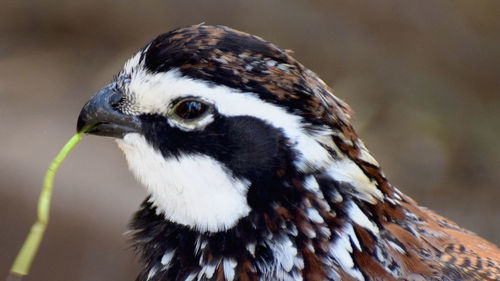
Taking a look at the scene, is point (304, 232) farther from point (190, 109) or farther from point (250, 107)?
point (190, 109)

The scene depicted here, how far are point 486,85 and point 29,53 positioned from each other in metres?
5.11

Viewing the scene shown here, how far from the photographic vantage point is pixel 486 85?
8.55m

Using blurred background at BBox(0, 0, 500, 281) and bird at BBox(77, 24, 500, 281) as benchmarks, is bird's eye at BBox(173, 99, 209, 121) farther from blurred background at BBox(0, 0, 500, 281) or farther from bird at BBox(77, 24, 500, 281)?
blurred background at BBox(0, 0, 500, 281)

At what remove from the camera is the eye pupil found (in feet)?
10.5

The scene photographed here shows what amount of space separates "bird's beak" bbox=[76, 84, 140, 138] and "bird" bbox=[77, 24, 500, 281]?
0.12ft

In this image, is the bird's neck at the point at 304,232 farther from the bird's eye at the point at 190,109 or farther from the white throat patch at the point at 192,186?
the bird's eye at the point at 190,109

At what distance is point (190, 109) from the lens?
Answer: 322 centimetres

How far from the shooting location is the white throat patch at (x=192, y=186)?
324 centimetres

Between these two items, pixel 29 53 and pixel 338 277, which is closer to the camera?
pixel 338 277

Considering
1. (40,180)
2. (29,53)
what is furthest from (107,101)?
(29,53)

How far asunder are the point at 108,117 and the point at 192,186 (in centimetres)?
53

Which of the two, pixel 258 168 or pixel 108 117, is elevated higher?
pixel 258 168

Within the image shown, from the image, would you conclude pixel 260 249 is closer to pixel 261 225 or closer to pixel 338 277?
pixel 261 225

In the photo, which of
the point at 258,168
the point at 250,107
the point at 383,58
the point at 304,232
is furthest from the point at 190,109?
the point at 383,58
